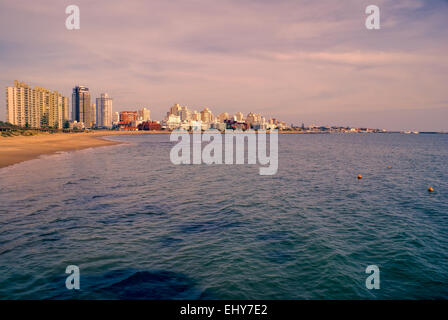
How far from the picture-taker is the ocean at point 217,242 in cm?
1233

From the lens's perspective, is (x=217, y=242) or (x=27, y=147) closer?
(x=217, y=242)

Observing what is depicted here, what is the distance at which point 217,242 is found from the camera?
17.2 m

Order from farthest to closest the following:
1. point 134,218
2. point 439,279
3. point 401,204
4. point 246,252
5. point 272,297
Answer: point 401,204 → point 134,218 → point 246,252 → point 439,279 → point 272,297

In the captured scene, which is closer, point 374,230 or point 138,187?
point 374,230

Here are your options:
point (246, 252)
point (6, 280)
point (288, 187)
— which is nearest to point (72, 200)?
point (6, 280)

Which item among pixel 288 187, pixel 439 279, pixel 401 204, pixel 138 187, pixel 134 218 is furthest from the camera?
pixel 288 187

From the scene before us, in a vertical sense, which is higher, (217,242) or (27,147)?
(27,147)

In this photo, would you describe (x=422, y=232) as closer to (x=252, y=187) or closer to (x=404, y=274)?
(x=404, y=274)

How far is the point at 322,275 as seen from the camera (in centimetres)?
1357

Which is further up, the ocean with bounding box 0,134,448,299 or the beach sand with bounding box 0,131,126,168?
the beach sand with bounding box 0,131,126,168

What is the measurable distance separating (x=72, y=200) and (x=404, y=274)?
24.6 metres

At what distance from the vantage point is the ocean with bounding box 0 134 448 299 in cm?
1233

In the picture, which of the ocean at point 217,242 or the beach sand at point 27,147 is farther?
the beach sand at point 27,147

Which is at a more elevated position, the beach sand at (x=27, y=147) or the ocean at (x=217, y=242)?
the beach sand at (x=27, y=147)
